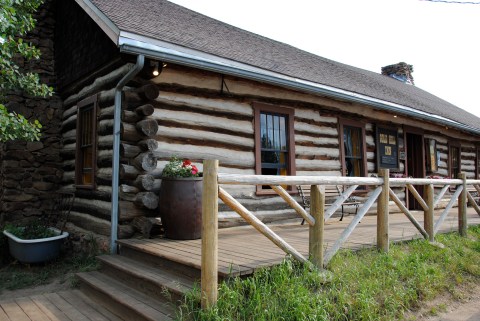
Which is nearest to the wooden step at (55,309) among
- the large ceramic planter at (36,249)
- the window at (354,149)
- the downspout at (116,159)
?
the downspout at (116,159)

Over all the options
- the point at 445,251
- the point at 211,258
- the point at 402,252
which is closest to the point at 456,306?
the point at 402,252

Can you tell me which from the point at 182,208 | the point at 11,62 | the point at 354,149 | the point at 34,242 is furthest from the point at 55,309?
the point at 354,149

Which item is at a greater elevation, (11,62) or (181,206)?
(11,62)

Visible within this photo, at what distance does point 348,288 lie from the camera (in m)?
3.67

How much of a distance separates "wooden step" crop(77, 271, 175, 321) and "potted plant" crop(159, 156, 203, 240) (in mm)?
988

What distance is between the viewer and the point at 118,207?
208 inches

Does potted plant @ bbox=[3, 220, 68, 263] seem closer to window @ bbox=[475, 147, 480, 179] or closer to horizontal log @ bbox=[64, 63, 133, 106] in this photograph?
horizontal log @ bbox=[64, 63, 133, 106]

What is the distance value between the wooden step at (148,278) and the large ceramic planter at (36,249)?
4.66 ft

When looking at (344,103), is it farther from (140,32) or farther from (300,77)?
(140,32)

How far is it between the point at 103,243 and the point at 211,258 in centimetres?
312

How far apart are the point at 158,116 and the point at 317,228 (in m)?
3.05

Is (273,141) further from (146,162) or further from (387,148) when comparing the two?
(387,148)

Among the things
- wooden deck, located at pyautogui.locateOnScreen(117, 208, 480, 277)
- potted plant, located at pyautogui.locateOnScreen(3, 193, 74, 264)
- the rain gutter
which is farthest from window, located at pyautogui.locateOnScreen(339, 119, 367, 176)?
potted plant, located at pyautogui.locateOnScreen(3, 193, 74, 264)

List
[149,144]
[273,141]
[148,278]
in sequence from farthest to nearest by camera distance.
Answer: [273,141]
[149,144]
[148,278]
